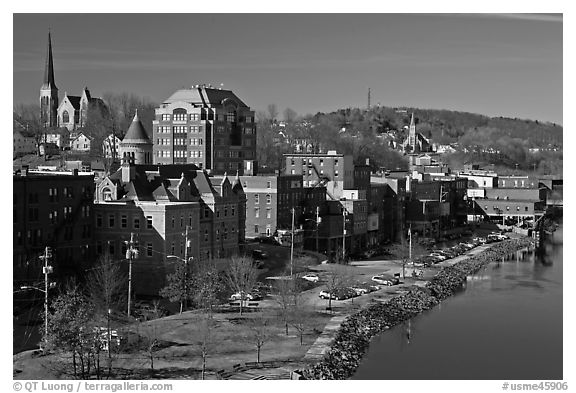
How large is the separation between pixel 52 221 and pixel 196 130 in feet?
93.0

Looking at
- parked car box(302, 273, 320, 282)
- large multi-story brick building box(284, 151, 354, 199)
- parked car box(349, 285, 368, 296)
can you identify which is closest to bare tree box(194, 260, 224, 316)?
parked car box(302, 273, 320, 282)

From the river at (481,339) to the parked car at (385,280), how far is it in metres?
2.14

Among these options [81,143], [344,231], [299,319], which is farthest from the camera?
[81,143]

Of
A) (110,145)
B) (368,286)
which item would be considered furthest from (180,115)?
(368,286)

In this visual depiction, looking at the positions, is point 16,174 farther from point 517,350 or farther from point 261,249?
point 517,350

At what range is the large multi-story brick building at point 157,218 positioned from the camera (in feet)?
109

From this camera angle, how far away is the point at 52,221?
106 ft

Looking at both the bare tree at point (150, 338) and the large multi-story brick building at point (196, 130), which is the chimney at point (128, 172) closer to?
the bare tree at point (150, 338)

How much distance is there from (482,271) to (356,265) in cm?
652

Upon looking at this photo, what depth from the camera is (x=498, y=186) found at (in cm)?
8212

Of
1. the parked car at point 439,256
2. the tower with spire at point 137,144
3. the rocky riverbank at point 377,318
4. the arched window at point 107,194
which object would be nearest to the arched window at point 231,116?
the tower with spire at point 137,144

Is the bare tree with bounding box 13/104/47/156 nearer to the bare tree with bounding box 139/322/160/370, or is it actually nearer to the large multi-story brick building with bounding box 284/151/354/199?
the large multi-story brick building with bounding box 284/151/354/199

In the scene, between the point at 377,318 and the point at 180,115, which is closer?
the point at 377,318

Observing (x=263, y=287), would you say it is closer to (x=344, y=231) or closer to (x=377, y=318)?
(x=377, y=318)
